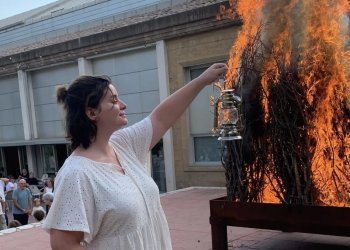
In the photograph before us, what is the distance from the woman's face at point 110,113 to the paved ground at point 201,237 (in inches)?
160

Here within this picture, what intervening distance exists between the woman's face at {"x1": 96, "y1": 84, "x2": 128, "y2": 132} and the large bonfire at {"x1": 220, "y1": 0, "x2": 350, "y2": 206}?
98.4 inches

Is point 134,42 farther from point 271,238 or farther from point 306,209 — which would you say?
point 306,209

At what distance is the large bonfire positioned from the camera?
4367 millimetres

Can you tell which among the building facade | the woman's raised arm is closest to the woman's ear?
the woman's raised arm

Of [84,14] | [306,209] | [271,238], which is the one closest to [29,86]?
[84,14]

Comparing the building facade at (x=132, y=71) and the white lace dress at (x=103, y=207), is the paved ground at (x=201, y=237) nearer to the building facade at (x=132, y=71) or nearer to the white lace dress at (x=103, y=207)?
the building facade at (x=132, y=71)

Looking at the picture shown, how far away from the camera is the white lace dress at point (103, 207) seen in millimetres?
1974

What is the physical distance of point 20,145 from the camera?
Answer: 1850 cm

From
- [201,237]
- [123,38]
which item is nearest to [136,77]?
[123,38]

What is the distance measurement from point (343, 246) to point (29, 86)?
14.6m

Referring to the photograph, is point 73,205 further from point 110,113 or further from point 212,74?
point 212,74

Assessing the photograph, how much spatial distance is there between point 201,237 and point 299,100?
3051mm

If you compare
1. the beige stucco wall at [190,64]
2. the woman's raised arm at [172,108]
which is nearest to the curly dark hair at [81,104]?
Answer: the woman's raised arm at [172,108]

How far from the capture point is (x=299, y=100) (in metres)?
4.33
